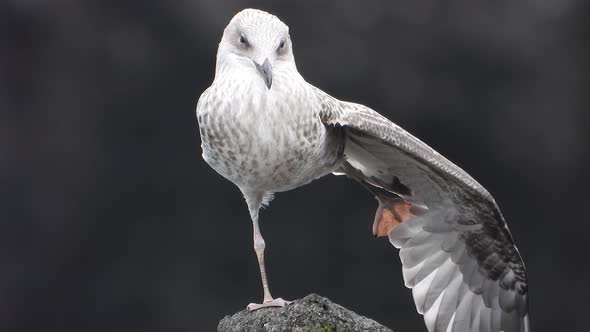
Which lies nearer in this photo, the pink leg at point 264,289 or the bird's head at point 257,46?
the bird's head at point 257,46

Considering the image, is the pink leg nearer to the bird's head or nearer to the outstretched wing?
the outstretched wing

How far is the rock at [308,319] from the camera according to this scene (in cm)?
379

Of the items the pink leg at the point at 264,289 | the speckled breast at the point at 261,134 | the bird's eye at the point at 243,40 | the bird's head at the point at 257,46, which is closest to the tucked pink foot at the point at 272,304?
the pink leg at the point at 264,289

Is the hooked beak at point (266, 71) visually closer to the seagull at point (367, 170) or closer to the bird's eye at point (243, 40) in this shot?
the seagull at point (367, 170)

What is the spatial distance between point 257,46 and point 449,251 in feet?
4.75

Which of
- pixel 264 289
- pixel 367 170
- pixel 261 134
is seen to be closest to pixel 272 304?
pixel 264 289

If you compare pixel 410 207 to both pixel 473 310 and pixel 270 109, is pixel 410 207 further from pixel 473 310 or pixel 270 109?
pixel 270 109

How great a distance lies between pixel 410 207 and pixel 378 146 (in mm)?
394

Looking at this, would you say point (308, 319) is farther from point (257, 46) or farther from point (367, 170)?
point (257, 46)

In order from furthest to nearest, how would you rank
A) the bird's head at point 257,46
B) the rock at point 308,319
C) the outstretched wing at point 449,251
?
the outstretched wing at point 449,251, the rock at point 308,319, the bird's head at point 257,46

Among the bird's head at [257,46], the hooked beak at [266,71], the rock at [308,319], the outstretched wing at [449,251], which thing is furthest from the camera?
the outstretched wing at [449,251]

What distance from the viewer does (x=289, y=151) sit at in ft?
12.3

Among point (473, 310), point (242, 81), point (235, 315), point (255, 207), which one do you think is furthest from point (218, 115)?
point (473, 310)

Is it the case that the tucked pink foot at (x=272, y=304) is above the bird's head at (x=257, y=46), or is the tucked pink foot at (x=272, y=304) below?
below
